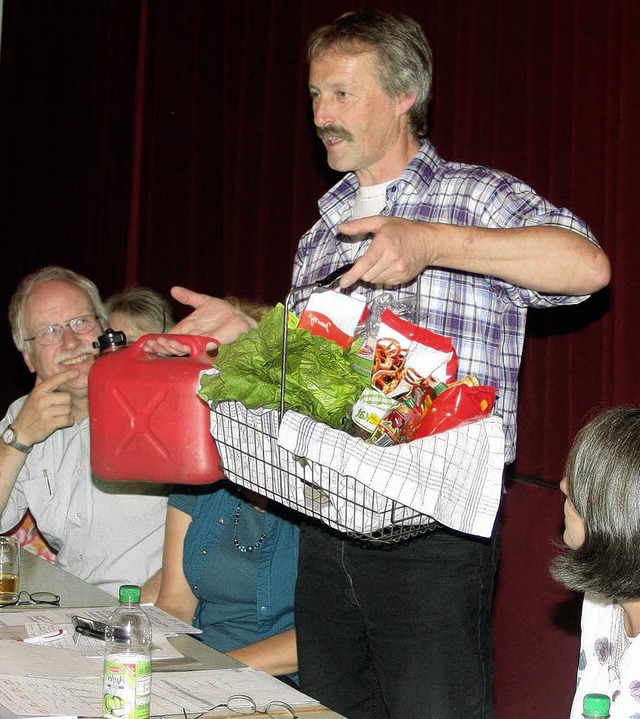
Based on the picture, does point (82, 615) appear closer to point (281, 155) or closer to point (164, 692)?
point (164, 692)

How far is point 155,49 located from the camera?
3770 mm

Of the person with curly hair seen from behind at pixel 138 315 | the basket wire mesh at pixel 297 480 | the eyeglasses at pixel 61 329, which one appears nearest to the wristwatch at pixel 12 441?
the eyeglasses at pixel 61 329

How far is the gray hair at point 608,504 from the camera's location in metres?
1.37

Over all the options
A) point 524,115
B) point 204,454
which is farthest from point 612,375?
point 204,454

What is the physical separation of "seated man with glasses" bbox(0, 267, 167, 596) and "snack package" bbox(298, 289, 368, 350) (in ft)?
3.69

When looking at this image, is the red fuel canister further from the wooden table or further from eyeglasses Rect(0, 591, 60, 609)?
eyeglasses Rect(0, 591, 60, 609)

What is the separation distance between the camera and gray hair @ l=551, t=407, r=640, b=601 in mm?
1373

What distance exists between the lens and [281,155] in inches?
127

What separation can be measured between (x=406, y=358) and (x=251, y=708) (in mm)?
480

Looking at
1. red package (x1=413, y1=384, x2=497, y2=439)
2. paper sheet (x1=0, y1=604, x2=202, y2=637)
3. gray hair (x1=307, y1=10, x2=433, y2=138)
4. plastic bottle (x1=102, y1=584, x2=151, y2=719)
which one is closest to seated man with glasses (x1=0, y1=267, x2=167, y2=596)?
paper sheet (x1=0, y1=604, x2=202, y2=637)

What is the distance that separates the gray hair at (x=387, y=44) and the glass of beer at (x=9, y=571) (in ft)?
3.47

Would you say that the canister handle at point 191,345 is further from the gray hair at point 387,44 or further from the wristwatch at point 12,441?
the wristwatch at point 12,441

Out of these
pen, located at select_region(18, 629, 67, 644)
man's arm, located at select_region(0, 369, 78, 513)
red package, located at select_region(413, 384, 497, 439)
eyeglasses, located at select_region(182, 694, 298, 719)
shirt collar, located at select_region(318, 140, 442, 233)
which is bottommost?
pen, located at select_region(18, 629, 67, 644)

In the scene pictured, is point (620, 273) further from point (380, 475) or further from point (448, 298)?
point (380, 475)
